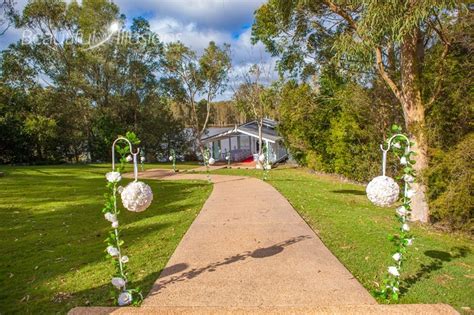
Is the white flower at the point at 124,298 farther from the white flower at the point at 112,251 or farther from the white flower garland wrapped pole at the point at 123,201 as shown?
the white flower at the point at 112,251

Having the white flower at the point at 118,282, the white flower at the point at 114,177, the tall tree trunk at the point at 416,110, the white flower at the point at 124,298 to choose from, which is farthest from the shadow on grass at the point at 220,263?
the tall tree trunk at the point at 416,110

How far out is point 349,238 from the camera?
5.96 metres

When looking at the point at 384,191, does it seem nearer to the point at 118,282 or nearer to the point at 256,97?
the point at 118,282

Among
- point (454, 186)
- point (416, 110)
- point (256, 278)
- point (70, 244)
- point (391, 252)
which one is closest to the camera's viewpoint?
point (256, 278)

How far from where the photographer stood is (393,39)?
21.6 feet

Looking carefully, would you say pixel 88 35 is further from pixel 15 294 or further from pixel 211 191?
pixel 15 294

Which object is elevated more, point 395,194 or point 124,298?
point 395,194

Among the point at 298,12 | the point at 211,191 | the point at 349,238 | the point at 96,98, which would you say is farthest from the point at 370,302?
the point at 96,98

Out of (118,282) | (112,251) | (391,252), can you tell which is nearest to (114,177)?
(112,251)

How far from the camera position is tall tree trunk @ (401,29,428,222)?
7.87 metres

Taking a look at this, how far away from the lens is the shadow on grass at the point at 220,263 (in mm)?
4145

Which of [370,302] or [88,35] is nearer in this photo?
[370,302]

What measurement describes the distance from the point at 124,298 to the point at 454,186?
21.7 ft

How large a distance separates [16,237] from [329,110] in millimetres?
14907
